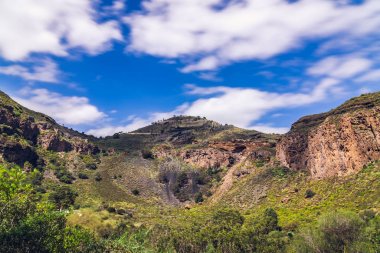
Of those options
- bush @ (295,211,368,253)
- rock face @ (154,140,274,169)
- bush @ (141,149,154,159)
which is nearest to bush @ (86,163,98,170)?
bush @ (141,149,154,159)

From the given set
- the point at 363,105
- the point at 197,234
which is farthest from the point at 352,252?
the point at 363,105

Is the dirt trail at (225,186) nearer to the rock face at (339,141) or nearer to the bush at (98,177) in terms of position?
the rock face at (339,141)

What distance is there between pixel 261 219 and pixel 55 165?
9810 cm

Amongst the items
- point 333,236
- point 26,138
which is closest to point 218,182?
point 26,138

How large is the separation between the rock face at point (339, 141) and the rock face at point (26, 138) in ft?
337

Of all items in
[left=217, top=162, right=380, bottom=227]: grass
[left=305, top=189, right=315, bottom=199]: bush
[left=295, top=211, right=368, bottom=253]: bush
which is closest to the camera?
[left=295, top=211, right=368, bottom=253]: bush

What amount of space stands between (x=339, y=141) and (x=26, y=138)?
128 meters

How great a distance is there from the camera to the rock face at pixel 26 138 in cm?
13838

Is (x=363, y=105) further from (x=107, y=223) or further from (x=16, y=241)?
(x=16, y=241)

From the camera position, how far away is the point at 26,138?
158 m

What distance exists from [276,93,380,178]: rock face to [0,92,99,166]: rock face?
10270cm

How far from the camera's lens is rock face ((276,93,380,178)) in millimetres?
104000

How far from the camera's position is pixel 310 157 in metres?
125

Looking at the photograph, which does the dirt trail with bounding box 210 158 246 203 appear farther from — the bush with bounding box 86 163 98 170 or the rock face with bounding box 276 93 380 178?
the bush with bounding box 86 163 98 170
